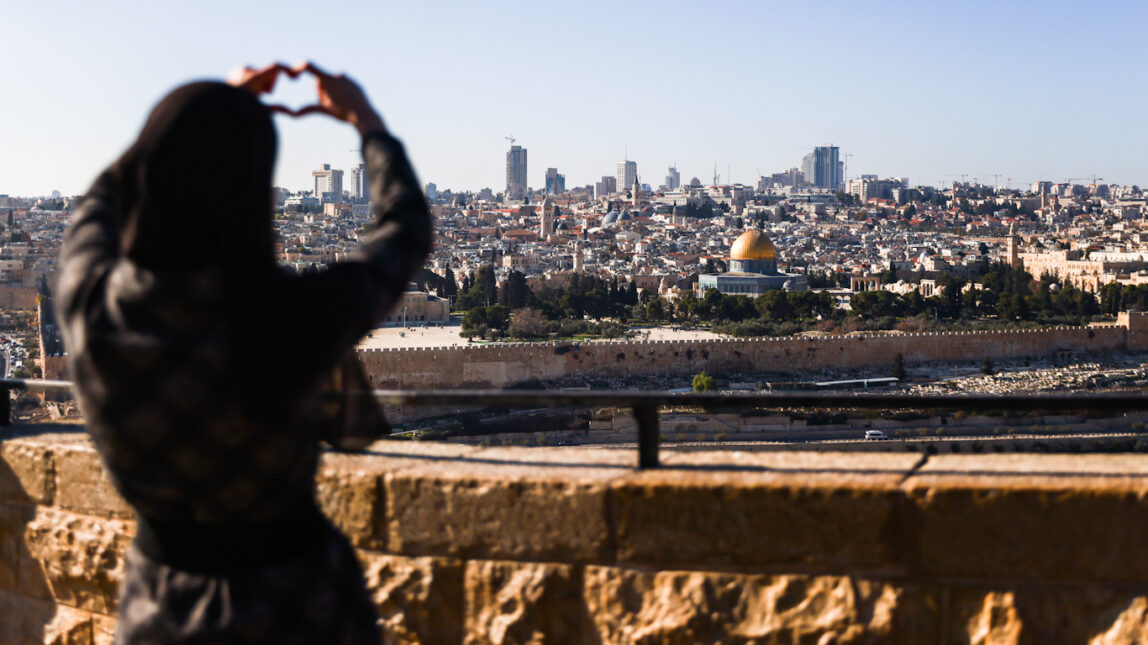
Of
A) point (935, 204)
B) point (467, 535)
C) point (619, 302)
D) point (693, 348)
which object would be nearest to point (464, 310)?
point (619, 302)

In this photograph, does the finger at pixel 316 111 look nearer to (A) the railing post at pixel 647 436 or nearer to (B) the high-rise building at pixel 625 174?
(A) the railing post at pixel 647 436

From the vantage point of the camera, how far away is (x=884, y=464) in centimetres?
155

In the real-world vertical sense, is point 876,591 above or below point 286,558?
below

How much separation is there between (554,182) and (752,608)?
16079cm

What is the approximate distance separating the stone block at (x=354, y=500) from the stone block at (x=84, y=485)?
28 cm

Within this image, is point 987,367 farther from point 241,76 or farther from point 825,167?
point 825,167

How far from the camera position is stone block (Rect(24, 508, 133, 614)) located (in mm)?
1696

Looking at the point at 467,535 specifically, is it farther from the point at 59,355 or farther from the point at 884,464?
the point at 59,355

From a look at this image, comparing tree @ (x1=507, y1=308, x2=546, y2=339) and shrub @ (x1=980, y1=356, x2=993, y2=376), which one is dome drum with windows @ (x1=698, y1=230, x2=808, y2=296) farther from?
shrub @ (x1=980, y1=356, x2=993, y2=376)

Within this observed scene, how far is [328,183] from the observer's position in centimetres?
14250

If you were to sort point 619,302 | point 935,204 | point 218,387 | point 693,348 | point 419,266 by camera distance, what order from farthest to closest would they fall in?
1. point 935,204
2. point 619,302
3. point 693,348
4. point 419,266
5. point 218,387

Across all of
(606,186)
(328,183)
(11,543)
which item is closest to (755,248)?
(11,543)

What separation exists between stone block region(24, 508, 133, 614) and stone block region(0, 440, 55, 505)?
29 mm

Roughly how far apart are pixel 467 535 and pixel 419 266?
1.93ft
